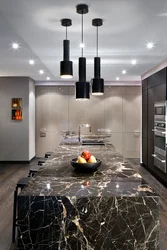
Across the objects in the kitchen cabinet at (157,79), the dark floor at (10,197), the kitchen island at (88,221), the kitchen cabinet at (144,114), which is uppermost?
the kitchen cabinet at (157,79)

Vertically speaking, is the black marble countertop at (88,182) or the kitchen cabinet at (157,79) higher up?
the kitchen cabinet at (157,79)

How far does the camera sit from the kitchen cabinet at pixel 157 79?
18.3ft

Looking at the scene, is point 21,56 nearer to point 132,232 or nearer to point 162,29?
point 162,29

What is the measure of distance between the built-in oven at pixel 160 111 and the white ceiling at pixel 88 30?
932 mm

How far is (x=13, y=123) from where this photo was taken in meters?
8.02

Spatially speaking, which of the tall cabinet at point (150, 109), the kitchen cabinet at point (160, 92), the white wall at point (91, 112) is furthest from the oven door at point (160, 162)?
the white wall at point (91, 112)

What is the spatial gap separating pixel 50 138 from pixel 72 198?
24.0 ft

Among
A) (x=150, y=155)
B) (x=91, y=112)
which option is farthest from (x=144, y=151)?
(x=91, y=112)

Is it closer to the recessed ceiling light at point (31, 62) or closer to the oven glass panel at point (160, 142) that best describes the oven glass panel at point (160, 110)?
the oven glass panel at point (160, 142)

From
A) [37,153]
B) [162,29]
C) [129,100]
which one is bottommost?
[37,153]

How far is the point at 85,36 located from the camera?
12.6ft

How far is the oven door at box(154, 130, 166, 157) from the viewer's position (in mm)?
5547

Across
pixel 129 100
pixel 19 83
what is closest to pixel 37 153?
pixel 19 83

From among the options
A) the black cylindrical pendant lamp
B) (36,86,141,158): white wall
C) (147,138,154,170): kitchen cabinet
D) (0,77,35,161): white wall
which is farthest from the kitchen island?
(36,86,141,158): white wall
